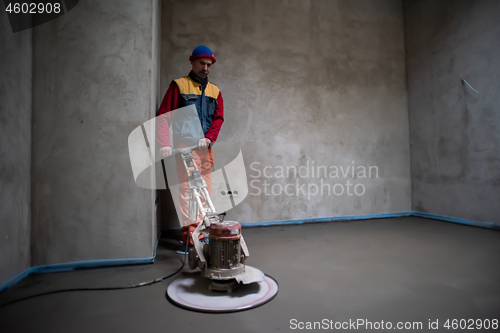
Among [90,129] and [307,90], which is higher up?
[307,90]

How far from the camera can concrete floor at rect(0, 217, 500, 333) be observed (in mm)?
1232

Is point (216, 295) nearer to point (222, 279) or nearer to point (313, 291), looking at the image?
point (222, 279)

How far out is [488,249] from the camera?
91.5 inches

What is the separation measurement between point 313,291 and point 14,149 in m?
1.91

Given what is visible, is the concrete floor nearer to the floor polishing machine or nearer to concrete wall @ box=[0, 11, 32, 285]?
the floor polishing machine

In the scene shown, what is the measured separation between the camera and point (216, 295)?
4.83 feet

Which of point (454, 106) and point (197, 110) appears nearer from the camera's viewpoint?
point (197, 110)

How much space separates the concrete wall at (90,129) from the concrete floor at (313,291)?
0.25 m

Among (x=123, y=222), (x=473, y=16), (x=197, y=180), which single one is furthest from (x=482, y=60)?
(x=123, y=222)

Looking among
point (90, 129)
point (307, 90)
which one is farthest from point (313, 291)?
point (307, 90)

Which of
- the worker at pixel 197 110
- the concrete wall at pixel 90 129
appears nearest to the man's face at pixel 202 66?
the worker at pixel 197 110

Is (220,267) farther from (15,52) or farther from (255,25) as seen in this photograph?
(255,25)

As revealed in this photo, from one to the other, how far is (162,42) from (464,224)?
4050 mm

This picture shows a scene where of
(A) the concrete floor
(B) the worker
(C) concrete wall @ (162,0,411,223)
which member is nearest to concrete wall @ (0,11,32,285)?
(A) the concrete floor
